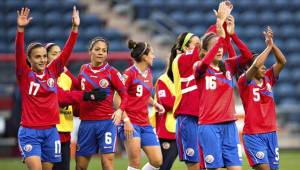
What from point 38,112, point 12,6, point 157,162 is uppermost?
point 12,6

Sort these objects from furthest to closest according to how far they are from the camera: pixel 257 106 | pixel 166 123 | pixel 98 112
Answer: pixel 166 123 < pixel 98 112 < pixel 257 106

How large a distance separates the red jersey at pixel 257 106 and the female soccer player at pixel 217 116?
18.5 inches

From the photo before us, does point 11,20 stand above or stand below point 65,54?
above

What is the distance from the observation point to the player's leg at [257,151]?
356 inches

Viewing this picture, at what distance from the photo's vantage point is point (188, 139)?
9430 mm

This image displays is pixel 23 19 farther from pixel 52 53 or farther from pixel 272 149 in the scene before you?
pixel 272 149

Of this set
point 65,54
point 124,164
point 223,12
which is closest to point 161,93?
point 65,54

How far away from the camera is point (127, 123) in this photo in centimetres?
967

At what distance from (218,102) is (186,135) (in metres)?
0.96

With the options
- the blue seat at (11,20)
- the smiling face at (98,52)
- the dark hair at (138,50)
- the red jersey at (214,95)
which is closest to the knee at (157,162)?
the dark hair at (138,50)

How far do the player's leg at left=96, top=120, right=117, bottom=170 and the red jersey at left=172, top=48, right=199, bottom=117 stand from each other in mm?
804

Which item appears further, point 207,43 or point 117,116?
point 117,116

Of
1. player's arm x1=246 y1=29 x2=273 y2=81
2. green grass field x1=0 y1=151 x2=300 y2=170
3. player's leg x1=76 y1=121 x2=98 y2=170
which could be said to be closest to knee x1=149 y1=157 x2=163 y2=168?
player's leg x1=76 y1=121 x2=98 y2=170

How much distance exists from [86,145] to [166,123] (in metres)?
1.44
